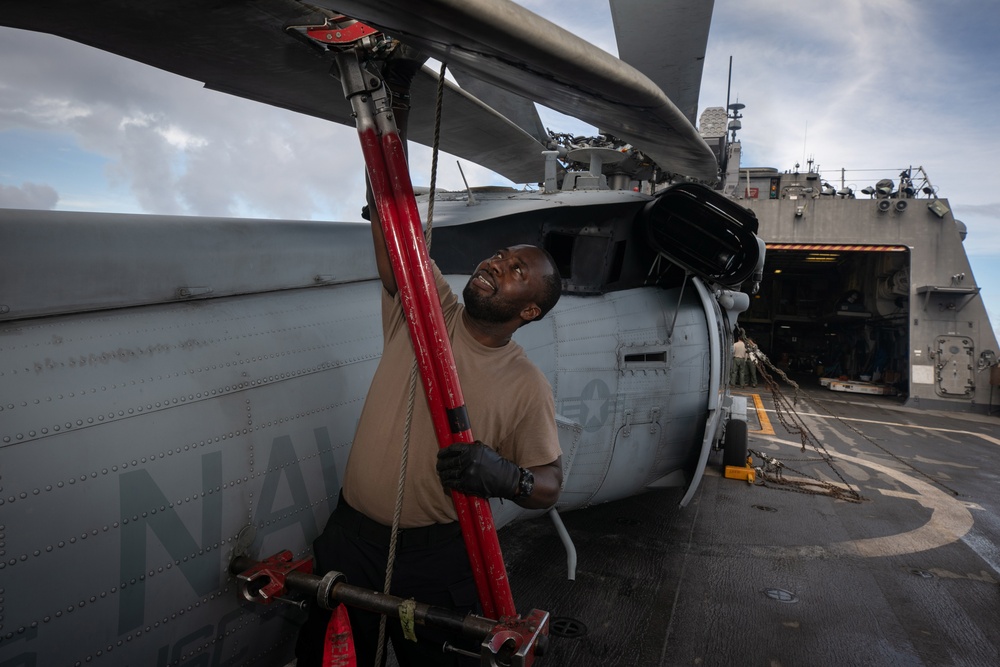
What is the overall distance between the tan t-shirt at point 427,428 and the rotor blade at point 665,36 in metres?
3.35

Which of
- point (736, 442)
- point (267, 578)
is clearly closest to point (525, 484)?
point (267, 578)

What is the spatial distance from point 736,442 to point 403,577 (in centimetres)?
722

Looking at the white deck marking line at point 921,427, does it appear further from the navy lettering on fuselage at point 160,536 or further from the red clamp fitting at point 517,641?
the navy lettering on fuselage at point 160,536

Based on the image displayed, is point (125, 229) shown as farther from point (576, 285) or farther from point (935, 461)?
point (935, 461)

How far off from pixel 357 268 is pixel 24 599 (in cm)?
205

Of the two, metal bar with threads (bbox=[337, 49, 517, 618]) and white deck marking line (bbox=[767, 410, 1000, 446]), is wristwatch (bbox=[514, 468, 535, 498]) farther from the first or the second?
white deck marking line (bbox=[767, 410, 1000, 446])

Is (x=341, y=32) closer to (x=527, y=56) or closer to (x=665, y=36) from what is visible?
(x=527, y=56)

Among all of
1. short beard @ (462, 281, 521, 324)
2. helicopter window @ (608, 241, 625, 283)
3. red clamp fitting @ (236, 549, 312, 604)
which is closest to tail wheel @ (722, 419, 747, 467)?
helicopter window @ (608, 241, 625, 283)

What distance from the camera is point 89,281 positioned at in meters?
2.26

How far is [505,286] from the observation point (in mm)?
2393

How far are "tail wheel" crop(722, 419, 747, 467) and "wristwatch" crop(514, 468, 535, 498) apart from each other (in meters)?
7.05

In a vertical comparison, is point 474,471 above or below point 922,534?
above

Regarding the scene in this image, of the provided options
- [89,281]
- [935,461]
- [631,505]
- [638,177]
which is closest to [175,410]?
[89,281]

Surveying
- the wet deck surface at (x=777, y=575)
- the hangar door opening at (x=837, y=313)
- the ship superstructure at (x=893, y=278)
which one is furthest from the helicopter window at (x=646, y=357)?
the hangar door opening at (x=837, y=313)
